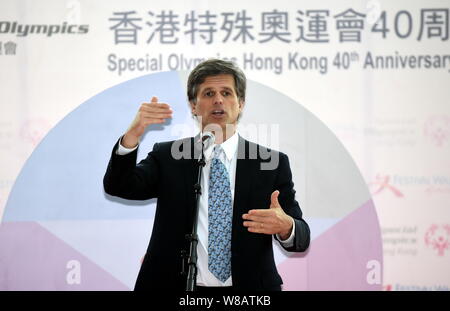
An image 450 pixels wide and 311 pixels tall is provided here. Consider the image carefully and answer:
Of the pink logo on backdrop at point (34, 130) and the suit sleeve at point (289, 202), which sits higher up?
the pink logo on backdrop at point (34, 130)


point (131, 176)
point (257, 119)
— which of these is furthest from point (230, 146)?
point (257, 119)

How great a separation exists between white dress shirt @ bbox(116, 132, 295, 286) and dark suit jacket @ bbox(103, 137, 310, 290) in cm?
5

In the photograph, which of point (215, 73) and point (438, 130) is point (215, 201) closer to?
point (215, 73)

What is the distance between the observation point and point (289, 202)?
2.93 meters

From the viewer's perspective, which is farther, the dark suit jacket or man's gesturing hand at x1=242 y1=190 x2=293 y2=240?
the dark suit jacket

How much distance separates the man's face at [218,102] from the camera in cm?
305

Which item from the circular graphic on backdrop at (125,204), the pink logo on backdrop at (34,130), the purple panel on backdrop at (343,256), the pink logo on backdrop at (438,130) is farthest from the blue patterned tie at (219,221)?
the pink logo on backdrop at (438,130)

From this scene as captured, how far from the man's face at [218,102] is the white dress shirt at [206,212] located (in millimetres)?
130

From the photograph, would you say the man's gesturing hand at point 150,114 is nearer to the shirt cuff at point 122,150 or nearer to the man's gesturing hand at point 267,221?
the shirt cuff at point 122,150

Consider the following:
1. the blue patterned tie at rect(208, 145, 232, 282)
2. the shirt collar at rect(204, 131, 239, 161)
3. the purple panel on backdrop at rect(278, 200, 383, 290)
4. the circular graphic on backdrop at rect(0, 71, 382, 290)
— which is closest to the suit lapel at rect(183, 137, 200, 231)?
the blue patterned tie at rect(208, 145, 232, 282)

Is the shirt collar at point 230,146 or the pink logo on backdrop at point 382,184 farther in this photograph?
the pink logo on backdrop at point 382,184

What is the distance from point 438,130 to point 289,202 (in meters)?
1.89

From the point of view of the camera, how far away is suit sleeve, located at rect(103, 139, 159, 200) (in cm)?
270

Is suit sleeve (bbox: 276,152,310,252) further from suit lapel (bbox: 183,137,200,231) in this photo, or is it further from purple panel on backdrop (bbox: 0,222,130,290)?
purple panel on backdrop (bbox: 0,222,130,290)
